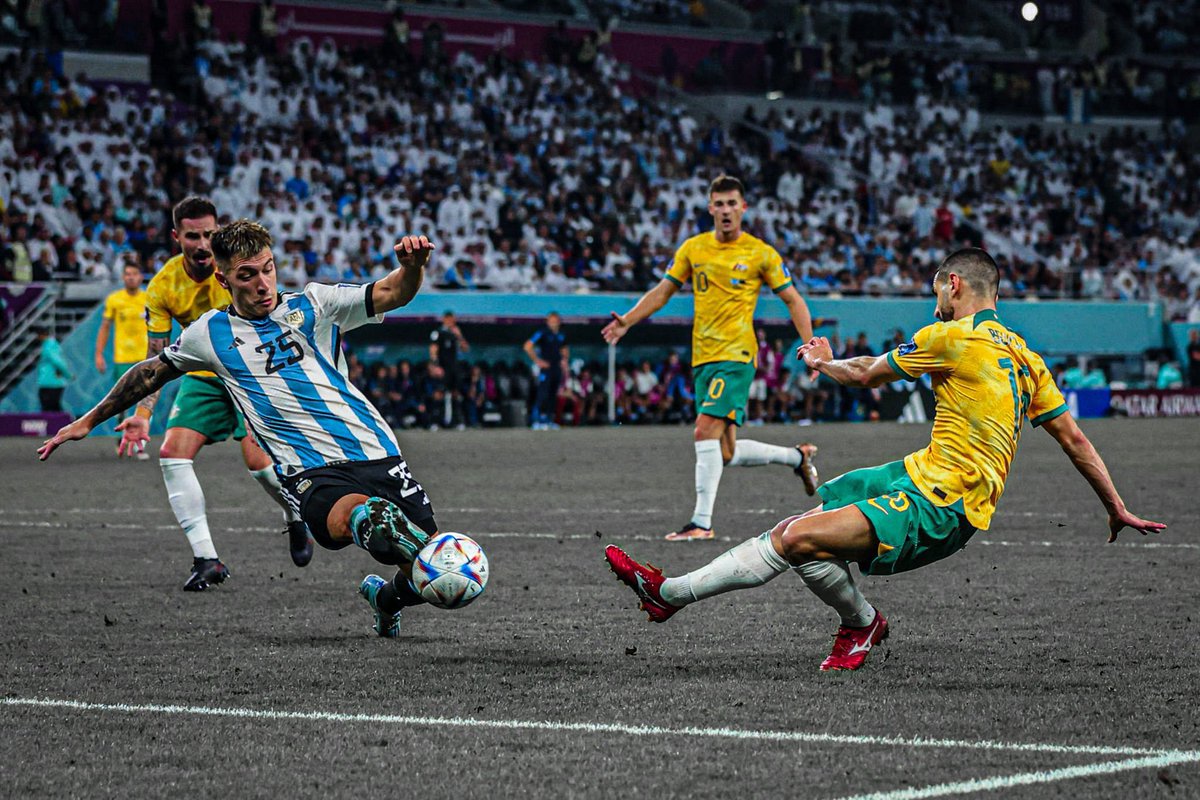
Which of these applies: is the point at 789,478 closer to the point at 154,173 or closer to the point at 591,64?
the point at 154,173

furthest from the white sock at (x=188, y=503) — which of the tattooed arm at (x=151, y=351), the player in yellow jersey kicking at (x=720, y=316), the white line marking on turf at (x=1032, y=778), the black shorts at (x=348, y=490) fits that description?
the white line marking on turf at (x=1032, y=778)

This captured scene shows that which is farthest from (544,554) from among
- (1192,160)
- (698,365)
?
(1192,160)

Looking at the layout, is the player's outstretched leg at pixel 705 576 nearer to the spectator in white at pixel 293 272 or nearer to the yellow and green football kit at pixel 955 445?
the yellow and green football kit at pixel 955 445

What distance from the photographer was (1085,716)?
18.0 feet

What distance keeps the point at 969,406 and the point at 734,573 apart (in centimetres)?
112

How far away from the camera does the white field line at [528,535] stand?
11258 millimetres

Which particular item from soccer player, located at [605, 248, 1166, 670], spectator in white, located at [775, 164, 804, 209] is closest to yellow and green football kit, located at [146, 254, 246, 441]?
soccer player, located at [605, 248, 1166, 670]

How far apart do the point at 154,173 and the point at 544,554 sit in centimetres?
2030

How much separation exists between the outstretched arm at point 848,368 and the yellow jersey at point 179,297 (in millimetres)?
4661

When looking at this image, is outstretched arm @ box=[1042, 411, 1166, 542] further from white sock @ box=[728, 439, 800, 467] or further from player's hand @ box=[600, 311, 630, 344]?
white sock @ box=[728, 439, 800, 467]

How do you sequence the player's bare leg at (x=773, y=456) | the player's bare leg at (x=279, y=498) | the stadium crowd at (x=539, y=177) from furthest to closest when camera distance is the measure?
the stadium crowd at (x=539, y=177), the player's bare leg at (x=773, y=456), the player's bare leg at (x=279, y=498)

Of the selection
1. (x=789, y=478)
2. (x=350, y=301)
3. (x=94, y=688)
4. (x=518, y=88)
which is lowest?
(x=789, y=478)

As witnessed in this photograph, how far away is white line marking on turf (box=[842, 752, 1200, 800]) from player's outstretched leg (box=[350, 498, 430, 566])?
250cm

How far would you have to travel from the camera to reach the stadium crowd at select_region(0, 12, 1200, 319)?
28.8 m
